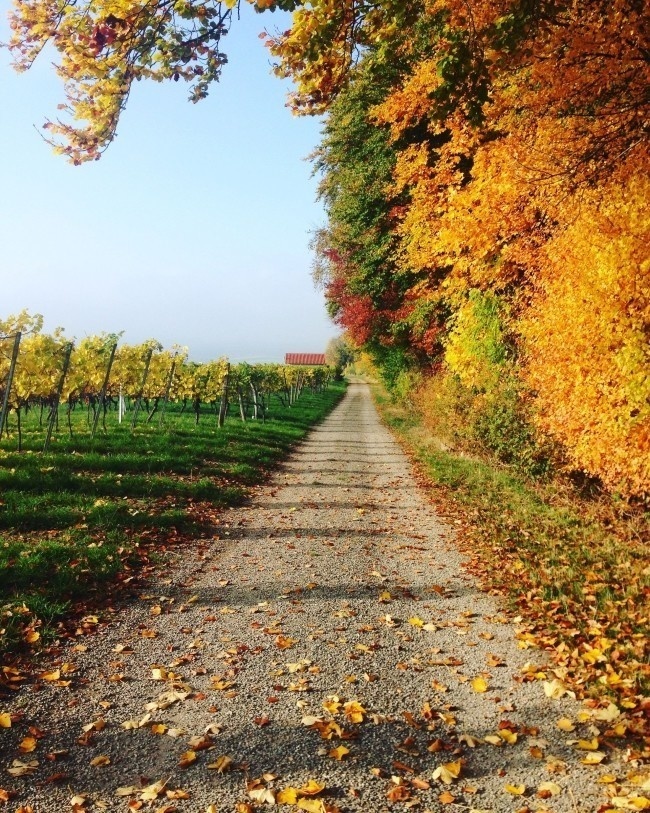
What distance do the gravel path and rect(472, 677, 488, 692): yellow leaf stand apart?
0.02 metres

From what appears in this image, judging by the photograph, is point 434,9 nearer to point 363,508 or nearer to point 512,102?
point 512,102

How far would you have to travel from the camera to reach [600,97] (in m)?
9.79

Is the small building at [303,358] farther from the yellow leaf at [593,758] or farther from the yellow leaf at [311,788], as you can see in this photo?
the yellow leaf at [311,788]

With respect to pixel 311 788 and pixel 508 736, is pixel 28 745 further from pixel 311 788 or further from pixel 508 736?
pixel 508 736

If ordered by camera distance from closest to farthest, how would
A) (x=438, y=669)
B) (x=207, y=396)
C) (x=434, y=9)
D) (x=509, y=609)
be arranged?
(x=438, y=669), (x=509, y=609), (x=434, y=9), (x=207, y=396)

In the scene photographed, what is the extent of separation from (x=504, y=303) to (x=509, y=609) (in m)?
8.30

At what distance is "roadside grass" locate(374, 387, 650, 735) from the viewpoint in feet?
15.3

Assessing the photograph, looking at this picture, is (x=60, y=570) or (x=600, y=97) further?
(x=600, y=97)

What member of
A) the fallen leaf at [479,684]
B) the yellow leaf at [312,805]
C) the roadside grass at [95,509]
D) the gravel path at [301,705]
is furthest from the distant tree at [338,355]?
the yellow leaf at [312,805]

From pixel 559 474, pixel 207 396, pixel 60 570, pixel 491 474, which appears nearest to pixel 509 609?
pixel 60 570

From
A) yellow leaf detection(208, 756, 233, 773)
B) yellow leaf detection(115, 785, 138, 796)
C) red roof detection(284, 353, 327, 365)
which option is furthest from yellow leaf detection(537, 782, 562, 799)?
red roof detection(284, 353, 327, 365)

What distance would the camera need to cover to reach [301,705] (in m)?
4.17

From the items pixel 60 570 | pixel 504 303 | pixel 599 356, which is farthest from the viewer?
pixel 504 303

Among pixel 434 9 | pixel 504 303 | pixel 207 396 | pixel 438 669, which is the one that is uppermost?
pixel 434 9
